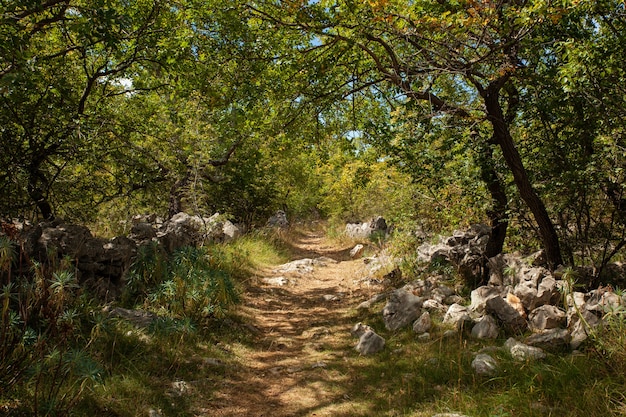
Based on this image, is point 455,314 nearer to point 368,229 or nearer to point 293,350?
point 293,350

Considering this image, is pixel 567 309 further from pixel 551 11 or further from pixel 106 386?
pixel 106 386

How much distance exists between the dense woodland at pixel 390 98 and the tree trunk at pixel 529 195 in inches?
0.8

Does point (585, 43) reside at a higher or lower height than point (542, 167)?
higher

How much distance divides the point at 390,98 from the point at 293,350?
4.42 m

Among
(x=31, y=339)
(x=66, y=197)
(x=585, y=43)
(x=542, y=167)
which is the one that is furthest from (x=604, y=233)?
(x=66, y=197)

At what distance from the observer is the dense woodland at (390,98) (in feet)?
15.5

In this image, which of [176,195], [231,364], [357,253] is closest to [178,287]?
[231,364]

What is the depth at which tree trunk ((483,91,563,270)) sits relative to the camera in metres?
5.55

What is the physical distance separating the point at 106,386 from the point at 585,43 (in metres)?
5.93

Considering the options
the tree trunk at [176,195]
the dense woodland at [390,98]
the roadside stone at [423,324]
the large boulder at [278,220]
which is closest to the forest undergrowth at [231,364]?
the roadside stone at [423,324]

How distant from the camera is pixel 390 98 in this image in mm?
6828

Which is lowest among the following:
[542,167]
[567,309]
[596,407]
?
[596,407]

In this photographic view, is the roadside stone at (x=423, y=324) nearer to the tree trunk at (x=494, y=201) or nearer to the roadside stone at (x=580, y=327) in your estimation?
the roadside stone at (x=580, y=327)

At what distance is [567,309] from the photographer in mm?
4684
